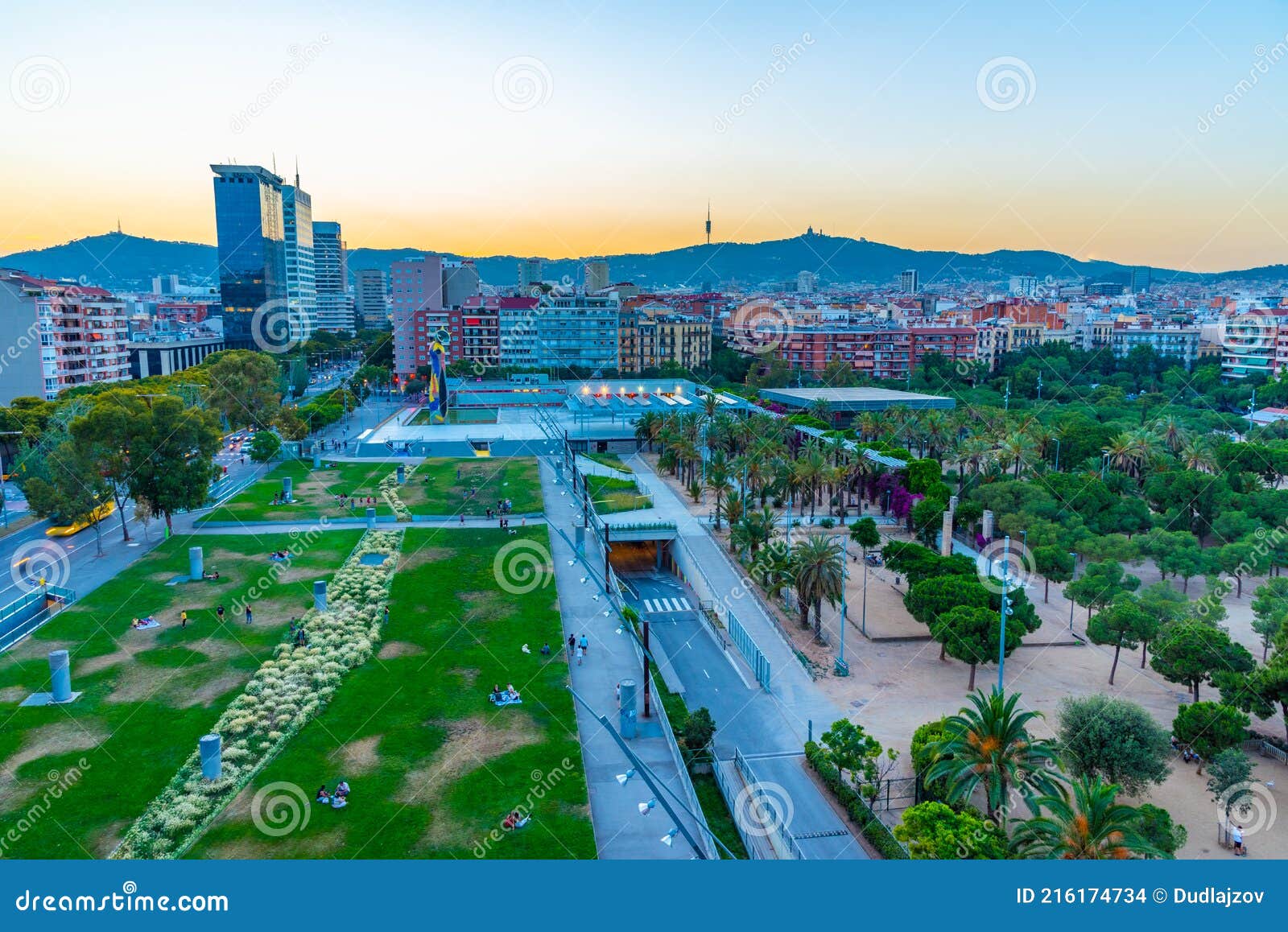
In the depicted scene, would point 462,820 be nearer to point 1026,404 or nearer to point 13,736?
point 13,736

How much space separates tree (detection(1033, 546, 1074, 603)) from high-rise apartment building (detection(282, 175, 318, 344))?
488 ft

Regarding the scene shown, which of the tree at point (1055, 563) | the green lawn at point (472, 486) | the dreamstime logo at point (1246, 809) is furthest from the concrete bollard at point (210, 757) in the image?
the tree at point (1055, 563)

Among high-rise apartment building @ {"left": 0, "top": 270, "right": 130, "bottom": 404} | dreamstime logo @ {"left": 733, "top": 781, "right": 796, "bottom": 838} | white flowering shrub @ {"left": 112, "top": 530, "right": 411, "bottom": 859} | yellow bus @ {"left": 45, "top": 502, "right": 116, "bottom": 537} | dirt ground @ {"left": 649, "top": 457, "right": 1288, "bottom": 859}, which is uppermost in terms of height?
high-rise apartment building @ {"left": 0, "top": 270, "right": 130, "bottom": 404}

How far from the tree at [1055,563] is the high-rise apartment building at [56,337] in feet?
238

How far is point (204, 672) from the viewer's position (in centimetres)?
2650

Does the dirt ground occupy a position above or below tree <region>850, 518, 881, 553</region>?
below

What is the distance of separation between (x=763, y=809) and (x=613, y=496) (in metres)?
32.0

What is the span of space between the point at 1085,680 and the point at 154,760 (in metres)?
27.5

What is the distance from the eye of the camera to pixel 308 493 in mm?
53469

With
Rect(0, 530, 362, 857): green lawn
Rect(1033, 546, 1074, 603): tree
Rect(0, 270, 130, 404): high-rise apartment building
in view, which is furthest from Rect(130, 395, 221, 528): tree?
Rect(1033, 546, 1074, 603): tree

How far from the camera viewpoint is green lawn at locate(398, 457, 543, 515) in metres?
49.2

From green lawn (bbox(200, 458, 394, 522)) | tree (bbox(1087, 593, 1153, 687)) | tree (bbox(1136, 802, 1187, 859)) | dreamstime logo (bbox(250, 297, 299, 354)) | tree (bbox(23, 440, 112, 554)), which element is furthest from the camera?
dreamstime logo (bbox(250, 297, 299, 354))

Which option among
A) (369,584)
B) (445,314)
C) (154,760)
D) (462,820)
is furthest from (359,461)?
(445,314)

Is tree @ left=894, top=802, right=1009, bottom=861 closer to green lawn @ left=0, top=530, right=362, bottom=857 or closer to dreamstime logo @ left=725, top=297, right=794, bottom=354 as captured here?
green lawn @ left=0, top=530, right=362, bottom=857
